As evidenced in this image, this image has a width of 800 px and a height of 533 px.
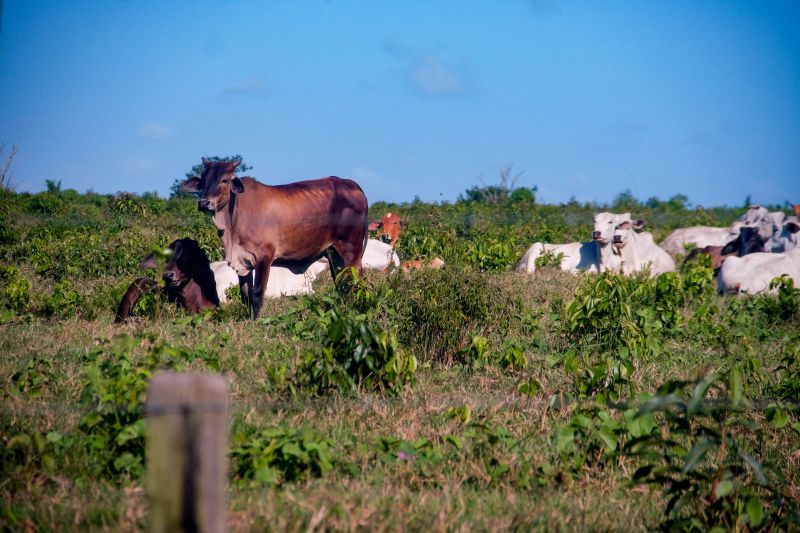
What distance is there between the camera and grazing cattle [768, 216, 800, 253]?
14992 mm

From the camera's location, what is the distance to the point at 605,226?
14.2m

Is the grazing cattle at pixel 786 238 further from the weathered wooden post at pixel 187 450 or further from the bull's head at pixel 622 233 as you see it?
the weathered wooden post at pixel 187 450

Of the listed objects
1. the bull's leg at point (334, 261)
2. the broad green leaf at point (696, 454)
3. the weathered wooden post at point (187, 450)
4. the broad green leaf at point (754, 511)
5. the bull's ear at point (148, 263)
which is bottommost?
the broad green leaf at point (754, 511)

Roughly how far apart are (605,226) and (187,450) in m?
12.8

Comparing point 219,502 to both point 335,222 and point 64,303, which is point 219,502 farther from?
point 335,222

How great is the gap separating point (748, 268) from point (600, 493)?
913 centimetres

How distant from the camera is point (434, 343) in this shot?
6.58 meters

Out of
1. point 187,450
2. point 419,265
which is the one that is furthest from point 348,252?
point 187,450

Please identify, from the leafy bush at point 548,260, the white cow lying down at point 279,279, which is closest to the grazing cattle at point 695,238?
the leafy bush at point 548,260

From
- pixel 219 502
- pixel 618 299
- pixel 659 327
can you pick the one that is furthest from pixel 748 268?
pixel 219 502

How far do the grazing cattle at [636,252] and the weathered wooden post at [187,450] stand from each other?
41.3ft

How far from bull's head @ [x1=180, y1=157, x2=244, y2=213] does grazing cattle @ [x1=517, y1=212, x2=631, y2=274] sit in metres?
5.96

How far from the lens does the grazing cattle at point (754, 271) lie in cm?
1179

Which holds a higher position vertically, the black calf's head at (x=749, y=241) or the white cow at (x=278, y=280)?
the black calf's head at (x=749, y=241)
